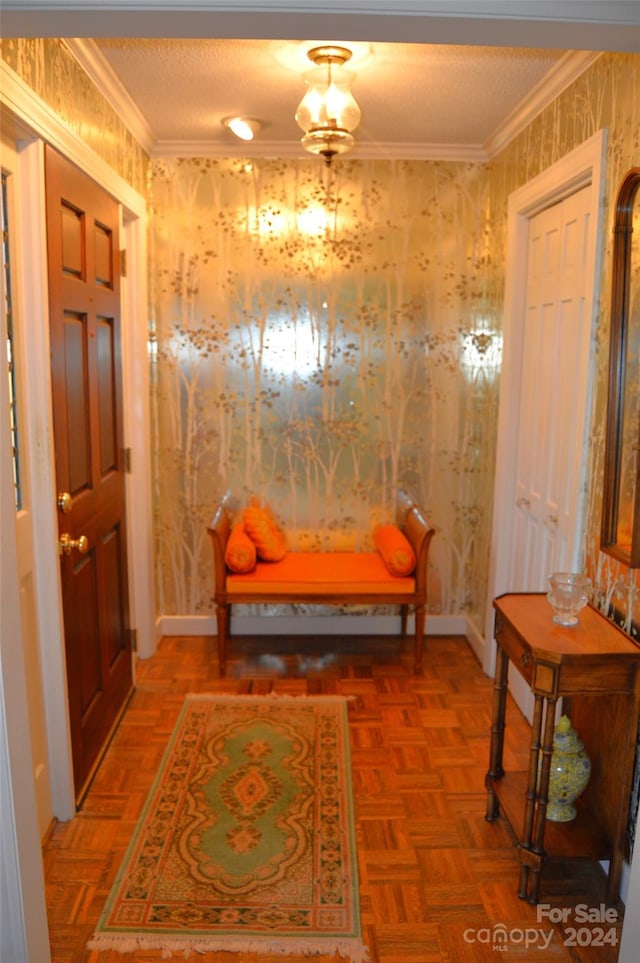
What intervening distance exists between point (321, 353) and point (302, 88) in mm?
1350

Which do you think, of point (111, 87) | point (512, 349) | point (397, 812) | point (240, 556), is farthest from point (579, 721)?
point (111, 87)

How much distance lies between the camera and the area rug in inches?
79.5

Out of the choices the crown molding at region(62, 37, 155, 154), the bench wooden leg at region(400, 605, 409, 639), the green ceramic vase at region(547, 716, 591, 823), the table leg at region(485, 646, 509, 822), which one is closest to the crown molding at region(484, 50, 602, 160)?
the crown molding at region(62, 37, 155, 154)

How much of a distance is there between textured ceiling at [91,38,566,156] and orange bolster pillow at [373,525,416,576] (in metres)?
1.99

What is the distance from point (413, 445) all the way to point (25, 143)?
2.49 m

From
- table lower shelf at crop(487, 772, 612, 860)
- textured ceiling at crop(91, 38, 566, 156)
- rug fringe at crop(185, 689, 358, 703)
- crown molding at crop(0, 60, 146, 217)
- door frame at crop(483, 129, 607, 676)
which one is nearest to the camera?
crown molding at crop(0, 60, 146, 217)

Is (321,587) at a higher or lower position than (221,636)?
higher

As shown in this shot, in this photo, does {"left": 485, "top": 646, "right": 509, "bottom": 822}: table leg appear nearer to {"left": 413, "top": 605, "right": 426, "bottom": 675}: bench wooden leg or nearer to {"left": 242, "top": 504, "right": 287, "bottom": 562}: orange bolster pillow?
{"left": 413, "top": 605, "right": 426, "bottom": 675}: bench wooden leg

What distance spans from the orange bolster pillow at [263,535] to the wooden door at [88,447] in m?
0.76

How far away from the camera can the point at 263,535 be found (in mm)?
3828

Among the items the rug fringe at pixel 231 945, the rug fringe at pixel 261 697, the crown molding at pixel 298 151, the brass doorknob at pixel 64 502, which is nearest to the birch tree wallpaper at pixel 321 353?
the crown molding at pixel 298 151

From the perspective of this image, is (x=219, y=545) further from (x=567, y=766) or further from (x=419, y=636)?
(x=567, y=766)

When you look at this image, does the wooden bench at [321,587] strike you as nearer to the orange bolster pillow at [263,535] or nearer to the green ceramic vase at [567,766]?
the orange bolster pillow at [263,535]

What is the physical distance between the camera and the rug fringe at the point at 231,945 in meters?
1.95
